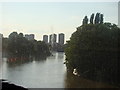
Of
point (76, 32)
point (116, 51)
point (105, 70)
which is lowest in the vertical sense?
point (105, 70)

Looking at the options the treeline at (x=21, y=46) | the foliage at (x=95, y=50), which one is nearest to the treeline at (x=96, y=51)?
the foliage at (x=95, y=50)

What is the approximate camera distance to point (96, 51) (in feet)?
9.58

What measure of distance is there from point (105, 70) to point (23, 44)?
2.01 m

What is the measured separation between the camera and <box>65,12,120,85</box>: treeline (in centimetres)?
244

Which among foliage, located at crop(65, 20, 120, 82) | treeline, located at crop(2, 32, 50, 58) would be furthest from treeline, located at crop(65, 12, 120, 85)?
treeline, located at crop(2, 32, 50, 58)

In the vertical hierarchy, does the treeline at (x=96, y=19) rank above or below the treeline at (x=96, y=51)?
above

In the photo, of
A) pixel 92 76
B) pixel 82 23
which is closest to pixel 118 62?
pixel 92 76

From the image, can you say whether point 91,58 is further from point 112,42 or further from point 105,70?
point 112,42

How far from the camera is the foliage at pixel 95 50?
245 centimetres

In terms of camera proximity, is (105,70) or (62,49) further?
(62,49)

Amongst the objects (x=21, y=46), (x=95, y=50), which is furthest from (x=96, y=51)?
(x=21, y=46)

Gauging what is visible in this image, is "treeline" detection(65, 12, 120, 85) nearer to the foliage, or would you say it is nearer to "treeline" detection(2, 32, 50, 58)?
the foliage

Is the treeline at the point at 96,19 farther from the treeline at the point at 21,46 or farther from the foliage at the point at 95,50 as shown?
the treeline at the point at 21,46

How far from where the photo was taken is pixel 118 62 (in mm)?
2369
